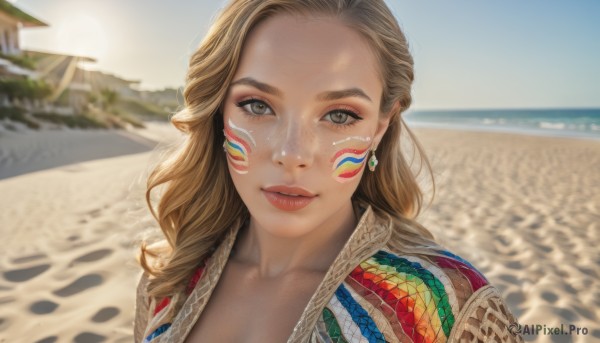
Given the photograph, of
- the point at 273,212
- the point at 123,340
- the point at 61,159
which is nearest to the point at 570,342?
the point at 273,212

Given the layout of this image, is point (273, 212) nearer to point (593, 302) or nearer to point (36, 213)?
point (593, 302)

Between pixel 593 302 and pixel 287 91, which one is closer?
pixel 287 91

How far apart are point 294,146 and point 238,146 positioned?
0.31m

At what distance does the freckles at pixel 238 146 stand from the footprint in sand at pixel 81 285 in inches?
103

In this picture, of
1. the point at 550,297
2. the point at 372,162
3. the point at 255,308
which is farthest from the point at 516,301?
the point at 255,308

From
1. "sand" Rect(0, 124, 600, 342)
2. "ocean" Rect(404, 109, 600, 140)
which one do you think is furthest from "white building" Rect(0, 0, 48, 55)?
"ocean" Rect(404, 109, 600, 140)

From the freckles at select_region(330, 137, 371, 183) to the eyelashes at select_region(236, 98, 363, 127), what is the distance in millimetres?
70

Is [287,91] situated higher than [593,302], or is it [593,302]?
[287,91]

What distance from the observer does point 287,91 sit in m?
1.68

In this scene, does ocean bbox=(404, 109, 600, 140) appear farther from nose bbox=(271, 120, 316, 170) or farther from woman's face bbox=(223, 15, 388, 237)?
nose bbox=(271, 120, 316, 170)

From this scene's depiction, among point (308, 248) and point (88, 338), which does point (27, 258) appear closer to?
point (88, 338)

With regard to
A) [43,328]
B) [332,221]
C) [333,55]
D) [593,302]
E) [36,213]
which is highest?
[333,55]

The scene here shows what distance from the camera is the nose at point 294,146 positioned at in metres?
1.65

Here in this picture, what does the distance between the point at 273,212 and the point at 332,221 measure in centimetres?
35
